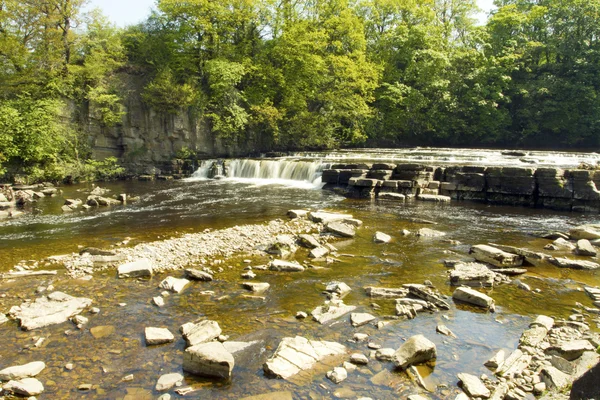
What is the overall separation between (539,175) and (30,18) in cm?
3316

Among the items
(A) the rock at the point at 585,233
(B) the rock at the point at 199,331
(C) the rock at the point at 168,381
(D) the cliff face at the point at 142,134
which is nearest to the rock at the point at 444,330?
(B) the rock at the point at 199,331

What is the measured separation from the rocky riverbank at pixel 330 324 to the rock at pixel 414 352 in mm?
15

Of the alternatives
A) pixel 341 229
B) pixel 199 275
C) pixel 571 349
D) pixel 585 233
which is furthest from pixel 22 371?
pixel 585 233

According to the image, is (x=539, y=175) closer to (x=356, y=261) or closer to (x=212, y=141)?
(x=356, y=261)

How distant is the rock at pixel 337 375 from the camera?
5.12 metres

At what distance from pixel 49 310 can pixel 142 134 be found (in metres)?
27.1

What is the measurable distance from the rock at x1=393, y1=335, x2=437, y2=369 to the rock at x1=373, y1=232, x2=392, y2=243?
629cm

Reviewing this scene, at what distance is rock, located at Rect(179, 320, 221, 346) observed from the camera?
235 inches

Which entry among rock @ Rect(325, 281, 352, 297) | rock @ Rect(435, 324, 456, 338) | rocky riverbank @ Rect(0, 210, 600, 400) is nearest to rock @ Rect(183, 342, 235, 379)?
rocky riverbank @ Rect(0, 210, 600, 400)

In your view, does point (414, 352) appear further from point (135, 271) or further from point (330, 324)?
point (135, 271)

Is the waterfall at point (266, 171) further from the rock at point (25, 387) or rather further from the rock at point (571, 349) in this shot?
the rock at point (25, 387)

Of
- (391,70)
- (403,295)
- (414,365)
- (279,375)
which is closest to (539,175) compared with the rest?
(403,295)

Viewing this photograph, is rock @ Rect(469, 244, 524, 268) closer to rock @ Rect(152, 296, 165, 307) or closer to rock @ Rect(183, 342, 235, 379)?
rock @ Rect(183, 342, 235, 379)

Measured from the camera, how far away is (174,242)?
1136 centimetres
